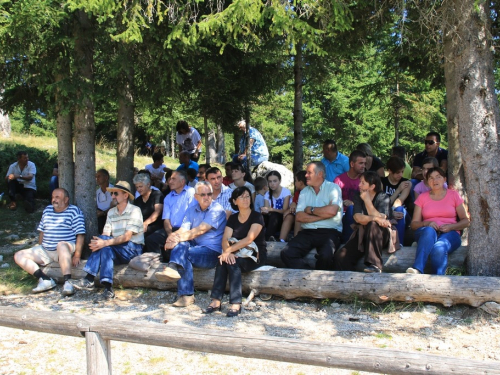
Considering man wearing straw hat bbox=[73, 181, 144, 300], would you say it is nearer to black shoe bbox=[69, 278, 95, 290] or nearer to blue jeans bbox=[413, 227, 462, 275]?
black shoe bbox=[69, 278, 95, 290]

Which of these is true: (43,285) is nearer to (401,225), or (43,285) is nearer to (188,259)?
(188,259)

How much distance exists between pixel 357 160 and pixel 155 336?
Answer: 16.8ft

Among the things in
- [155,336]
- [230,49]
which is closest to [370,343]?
[155,336]

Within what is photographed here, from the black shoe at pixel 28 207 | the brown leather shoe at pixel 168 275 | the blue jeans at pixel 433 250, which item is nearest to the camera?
the blue jeans at pixel 433 250

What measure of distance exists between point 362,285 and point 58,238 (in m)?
4.58

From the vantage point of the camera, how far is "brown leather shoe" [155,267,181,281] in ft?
22.2

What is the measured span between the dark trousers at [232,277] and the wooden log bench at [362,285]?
0.22m

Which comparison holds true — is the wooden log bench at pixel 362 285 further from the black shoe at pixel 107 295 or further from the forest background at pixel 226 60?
the forest background at pixel 226 60

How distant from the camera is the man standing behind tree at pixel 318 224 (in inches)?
281

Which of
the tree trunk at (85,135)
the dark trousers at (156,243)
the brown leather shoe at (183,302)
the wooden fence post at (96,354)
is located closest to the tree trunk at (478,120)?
the brown leather shoe at (183,302)

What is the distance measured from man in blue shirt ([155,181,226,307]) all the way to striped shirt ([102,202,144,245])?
746 mm

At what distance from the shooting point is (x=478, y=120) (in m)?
6.18

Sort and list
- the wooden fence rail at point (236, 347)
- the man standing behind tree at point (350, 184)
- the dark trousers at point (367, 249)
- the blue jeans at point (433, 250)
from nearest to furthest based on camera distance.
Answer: the wooden fence rail at point (236, 347)
the blue jeans at point (433, 250)
the dark trousers at point (367, 249)
the man standing behind tree at point (350, 184)

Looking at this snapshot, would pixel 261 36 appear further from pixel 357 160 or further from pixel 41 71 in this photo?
pixel 41 71
